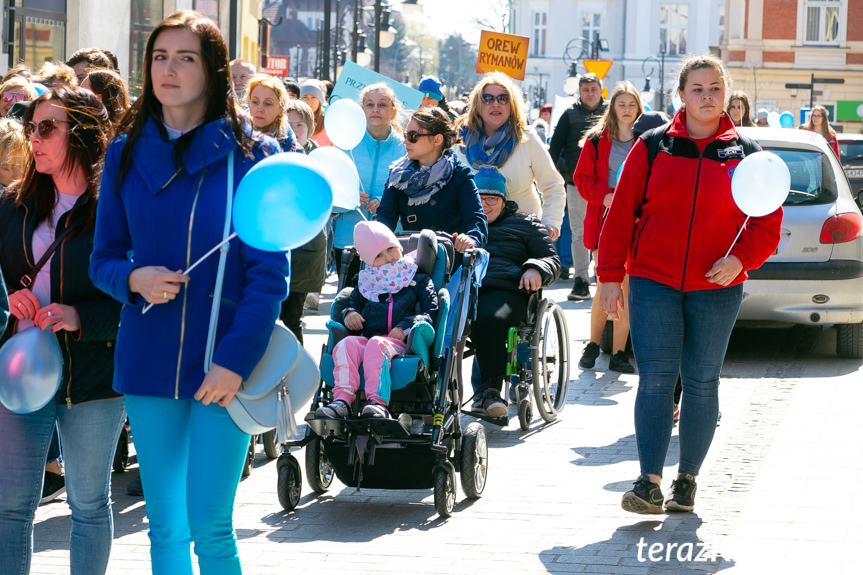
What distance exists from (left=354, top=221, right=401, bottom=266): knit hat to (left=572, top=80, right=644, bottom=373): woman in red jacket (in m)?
3.43

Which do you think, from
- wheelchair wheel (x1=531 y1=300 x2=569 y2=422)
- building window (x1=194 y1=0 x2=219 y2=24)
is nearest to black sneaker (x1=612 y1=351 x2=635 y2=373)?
wheelchair wheel (x1=531 y1=300 x2=569 y2=422)

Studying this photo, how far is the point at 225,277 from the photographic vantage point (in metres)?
3.58

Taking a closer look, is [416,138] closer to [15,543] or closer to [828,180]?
[15,543]

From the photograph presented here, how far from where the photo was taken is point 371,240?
6199mm

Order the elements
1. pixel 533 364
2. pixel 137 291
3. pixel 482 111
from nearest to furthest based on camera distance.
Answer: pixel 137 291 → pixel 533 364 → pixel 482 111

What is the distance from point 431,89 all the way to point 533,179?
4.75 metres

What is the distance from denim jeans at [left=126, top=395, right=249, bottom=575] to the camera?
356 centimetres

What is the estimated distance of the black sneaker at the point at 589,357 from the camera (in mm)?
9945

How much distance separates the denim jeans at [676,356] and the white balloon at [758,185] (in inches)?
17.9

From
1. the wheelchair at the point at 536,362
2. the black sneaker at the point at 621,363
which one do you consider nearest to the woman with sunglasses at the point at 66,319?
the wheelchair at the point at 536,362

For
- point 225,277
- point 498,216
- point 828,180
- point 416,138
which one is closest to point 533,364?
point 498,216

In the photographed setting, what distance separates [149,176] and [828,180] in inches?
298

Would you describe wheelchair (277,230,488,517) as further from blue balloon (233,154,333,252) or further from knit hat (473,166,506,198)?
blue balloon (233,154,333,252)

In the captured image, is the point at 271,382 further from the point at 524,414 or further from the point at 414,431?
the point at 524,414
